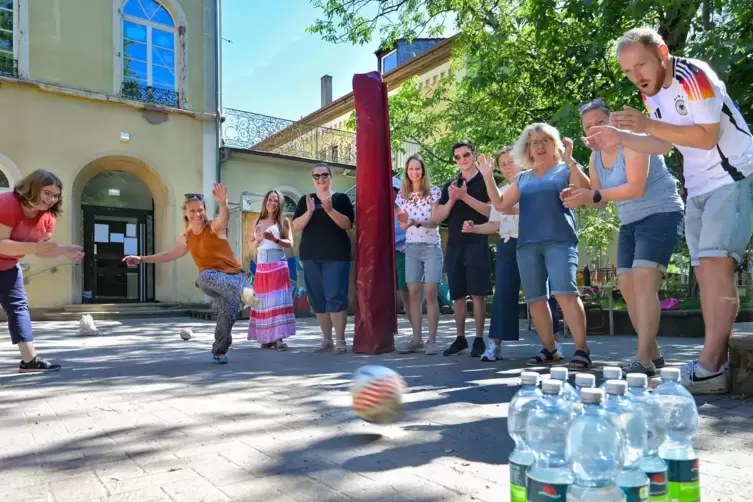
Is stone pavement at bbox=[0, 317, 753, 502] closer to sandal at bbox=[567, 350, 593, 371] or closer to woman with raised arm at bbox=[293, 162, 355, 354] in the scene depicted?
sandal at bbox=[567, 350, 593, 371]

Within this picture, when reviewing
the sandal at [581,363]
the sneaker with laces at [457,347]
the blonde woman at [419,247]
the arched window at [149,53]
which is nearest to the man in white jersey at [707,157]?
the sandal at [581,363]

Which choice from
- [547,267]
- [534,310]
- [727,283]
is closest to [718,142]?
[727,283]

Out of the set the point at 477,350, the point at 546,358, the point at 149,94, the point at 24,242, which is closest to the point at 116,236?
the point at 149,94

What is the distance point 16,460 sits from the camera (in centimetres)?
262

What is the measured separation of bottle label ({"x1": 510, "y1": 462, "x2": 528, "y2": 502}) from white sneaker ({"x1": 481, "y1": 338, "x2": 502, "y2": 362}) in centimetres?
388

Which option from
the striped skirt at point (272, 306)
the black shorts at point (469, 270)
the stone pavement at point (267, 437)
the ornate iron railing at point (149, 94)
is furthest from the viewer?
the ornate iron railing at point (149, 94)

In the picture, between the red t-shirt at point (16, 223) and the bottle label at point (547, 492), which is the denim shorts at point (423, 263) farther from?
the bottle label at point (547, 492)

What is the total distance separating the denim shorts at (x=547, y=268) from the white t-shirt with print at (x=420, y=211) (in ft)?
4.44

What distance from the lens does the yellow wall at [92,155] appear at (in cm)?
1352

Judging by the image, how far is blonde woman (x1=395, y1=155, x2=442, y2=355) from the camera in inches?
238

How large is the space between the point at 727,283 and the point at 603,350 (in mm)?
3146

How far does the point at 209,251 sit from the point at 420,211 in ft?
7.14

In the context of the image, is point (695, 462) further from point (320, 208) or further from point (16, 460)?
point (320, 208)

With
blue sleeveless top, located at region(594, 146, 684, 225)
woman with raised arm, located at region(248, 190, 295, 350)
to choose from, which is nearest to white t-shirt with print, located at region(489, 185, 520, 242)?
blue sleeveless top, located at region(594, 146, 684, 225)
